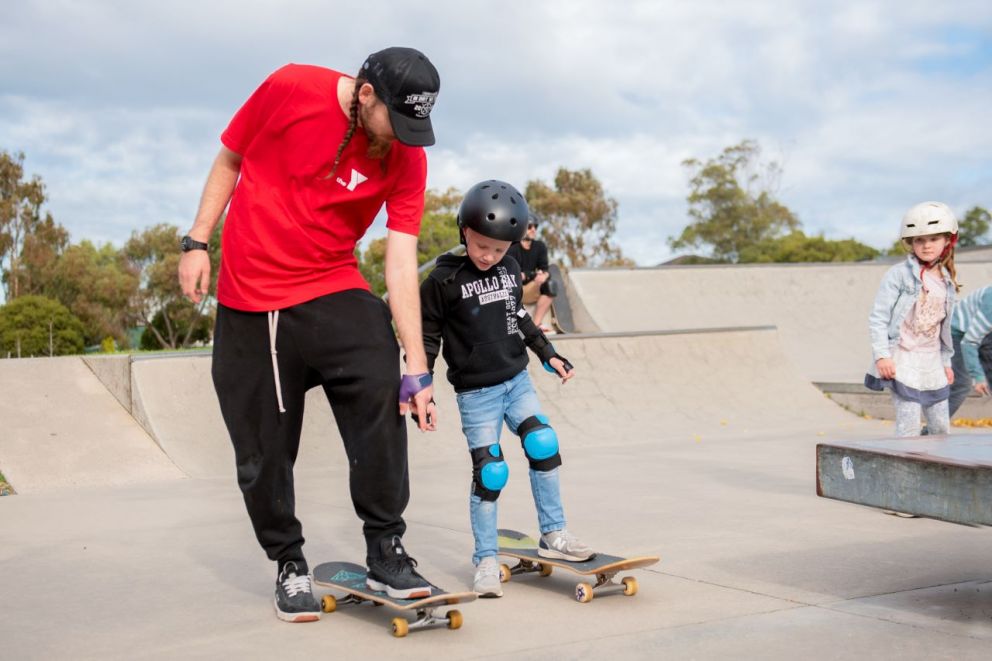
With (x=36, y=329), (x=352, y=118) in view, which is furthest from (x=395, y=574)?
(x=36, y=329)

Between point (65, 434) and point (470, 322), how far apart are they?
4.86 m

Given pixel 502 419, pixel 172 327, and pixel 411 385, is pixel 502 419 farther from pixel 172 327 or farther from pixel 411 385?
pixel 172 327

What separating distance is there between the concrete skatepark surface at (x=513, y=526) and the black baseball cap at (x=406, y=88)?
5.31 ft

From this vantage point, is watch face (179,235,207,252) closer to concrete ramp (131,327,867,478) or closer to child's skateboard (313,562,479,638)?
child's skateboard (313,562,479,638)

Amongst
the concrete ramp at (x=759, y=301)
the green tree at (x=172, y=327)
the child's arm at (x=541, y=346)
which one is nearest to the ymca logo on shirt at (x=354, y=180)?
the child's arm at (x=541, y=346)

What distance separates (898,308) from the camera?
18.7ft

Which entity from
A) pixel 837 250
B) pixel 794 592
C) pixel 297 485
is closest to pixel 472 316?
pixel 794 592

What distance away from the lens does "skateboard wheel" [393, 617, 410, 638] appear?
10.9 ft

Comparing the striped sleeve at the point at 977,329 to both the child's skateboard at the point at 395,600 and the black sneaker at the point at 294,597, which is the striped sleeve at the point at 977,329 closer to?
the child's skateboard at the point at 395,600

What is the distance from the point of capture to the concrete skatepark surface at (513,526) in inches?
130

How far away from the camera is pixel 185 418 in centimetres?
823

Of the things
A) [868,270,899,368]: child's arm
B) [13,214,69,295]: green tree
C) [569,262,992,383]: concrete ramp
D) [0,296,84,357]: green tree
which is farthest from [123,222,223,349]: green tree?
→ [868,270,899,368]: child's arm

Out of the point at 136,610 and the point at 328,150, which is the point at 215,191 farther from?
the point at 136,610

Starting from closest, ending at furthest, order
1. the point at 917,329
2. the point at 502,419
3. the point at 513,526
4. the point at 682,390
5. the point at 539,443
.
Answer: the point at 539,443 < the point at 502,419 < the point at 513,526 < the point at 917,329 < the point at 682,390
